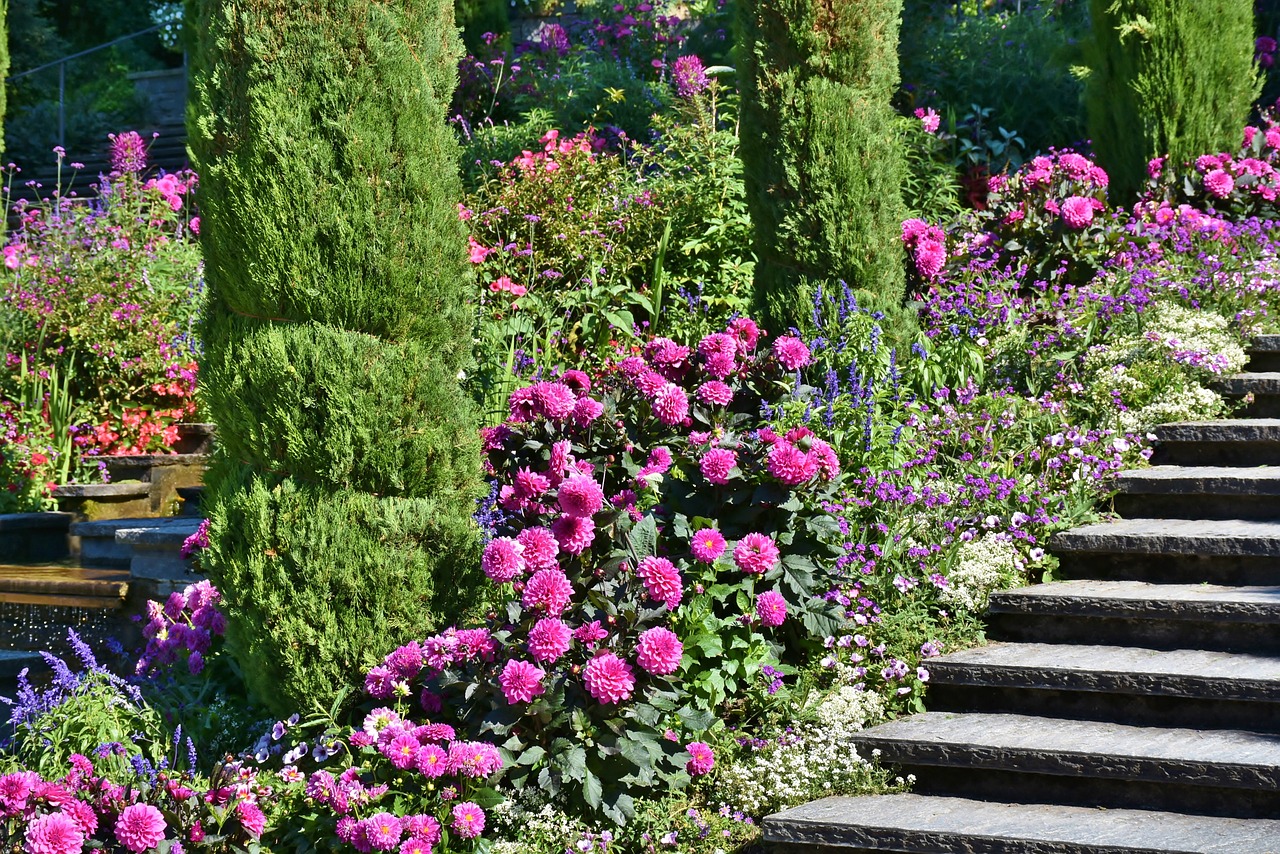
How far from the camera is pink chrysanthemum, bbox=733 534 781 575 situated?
386cm

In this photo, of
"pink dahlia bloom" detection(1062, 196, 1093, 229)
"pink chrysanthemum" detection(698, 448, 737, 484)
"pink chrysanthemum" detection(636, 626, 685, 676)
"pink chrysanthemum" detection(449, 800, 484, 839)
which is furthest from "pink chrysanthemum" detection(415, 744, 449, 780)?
"pink dahlia bloom" detection(1062, 196, 1093, 229)

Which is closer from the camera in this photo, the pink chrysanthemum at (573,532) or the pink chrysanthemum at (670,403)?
the pink chrysanthemum at (573,532)

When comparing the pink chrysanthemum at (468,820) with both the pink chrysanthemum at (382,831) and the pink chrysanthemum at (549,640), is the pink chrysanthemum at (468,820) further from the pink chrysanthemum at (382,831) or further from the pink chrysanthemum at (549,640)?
the pink chrysanthemum at (549,640)

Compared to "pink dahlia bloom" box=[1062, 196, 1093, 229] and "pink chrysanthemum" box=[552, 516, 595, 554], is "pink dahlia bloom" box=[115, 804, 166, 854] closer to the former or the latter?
"pink chrysanthemum" box=[552, 516, 595, 554]

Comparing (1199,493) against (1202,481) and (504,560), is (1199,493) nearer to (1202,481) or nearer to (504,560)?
(1202,481)

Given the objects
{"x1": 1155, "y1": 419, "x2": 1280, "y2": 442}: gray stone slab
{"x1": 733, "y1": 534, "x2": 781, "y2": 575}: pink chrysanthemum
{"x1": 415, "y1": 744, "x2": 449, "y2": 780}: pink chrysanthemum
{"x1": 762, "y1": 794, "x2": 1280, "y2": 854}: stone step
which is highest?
{"x1": 1155, "y1": 419, "x2": 1280, "y2": 442}: gray stone slab

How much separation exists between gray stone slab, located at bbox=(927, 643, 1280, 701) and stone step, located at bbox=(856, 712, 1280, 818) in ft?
0.38

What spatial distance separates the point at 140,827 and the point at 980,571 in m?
2.79

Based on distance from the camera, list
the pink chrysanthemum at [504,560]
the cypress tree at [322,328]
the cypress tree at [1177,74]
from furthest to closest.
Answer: the cypress tree at [1177,74] < the cypress tree at [322,328] < the pink chrysanthemum at [504,560]

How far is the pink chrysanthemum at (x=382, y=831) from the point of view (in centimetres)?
322

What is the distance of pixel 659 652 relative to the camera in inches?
137

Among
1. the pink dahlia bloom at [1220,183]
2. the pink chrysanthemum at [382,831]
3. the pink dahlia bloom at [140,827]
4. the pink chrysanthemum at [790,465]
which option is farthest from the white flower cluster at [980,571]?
the pink dahlia bloom at [1220,183]

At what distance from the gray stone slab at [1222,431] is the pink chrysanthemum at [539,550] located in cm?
287

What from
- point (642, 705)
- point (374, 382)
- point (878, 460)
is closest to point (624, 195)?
point (878, 460)
